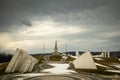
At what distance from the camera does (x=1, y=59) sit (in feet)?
260

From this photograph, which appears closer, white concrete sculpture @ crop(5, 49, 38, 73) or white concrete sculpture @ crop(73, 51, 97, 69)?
white concrete sculpture @ crop(5, 49, 38, 73)

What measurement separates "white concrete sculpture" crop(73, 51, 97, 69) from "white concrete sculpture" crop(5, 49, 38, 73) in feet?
36.9

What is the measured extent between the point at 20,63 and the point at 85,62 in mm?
14566

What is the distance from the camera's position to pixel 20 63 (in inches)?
1578

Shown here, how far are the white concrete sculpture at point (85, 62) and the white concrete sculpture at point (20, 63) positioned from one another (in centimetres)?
1124

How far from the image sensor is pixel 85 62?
1784 inches

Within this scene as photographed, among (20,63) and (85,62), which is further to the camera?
(85,62)

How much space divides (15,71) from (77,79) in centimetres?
1406

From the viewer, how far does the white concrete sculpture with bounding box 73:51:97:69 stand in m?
44.3

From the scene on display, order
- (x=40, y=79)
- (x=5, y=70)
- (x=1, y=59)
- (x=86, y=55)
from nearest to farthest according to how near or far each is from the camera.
A: (x=40, y=79) → (x=5, y=70) → (x=86, y=55) → (x=1, y=59)

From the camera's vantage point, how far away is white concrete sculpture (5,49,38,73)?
1484 inches

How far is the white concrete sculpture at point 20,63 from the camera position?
124 ft

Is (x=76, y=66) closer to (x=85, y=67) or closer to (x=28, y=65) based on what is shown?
(x=85, y=67)

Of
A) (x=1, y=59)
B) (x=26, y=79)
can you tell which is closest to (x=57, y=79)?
(x=26, y=79)
